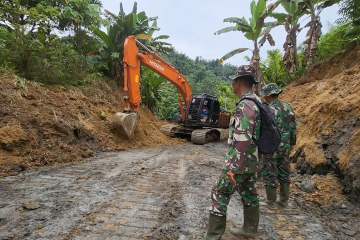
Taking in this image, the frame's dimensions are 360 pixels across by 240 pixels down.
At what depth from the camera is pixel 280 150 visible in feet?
13.1

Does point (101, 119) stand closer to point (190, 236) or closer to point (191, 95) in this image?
point (191, 95)

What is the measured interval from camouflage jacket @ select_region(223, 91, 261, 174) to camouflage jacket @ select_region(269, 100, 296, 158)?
1535 mm

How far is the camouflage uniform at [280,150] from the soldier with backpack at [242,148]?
1.40 meters

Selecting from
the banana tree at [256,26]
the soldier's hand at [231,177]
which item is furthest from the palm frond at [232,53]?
the soldier's hand at [231,177]

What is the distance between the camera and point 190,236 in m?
2.70

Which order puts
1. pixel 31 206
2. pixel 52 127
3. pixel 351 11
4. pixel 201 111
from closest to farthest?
pixel 31 206 → pixel 52 127 → pixel 351 11 → pixel 201 111

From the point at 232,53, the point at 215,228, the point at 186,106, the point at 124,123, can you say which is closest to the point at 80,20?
the point at 186,106

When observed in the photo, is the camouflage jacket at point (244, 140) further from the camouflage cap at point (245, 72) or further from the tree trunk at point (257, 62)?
the tree trunk at point (257, 62)

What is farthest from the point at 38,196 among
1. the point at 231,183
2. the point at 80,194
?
the point at 231,183

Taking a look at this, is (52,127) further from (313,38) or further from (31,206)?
(313,38)

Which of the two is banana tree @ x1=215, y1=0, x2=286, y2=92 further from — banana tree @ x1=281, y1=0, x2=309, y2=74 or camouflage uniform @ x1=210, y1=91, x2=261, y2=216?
camouflage uniform @ x1=210, y1=91, x2=261, y2=216

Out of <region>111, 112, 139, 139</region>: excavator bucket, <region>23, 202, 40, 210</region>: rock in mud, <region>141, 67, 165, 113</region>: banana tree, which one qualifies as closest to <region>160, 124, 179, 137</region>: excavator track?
<region>111, 112, 139, 139</region>: excavator bucket

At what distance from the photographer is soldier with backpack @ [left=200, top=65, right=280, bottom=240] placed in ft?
8.30

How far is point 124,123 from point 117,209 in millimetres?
5537
